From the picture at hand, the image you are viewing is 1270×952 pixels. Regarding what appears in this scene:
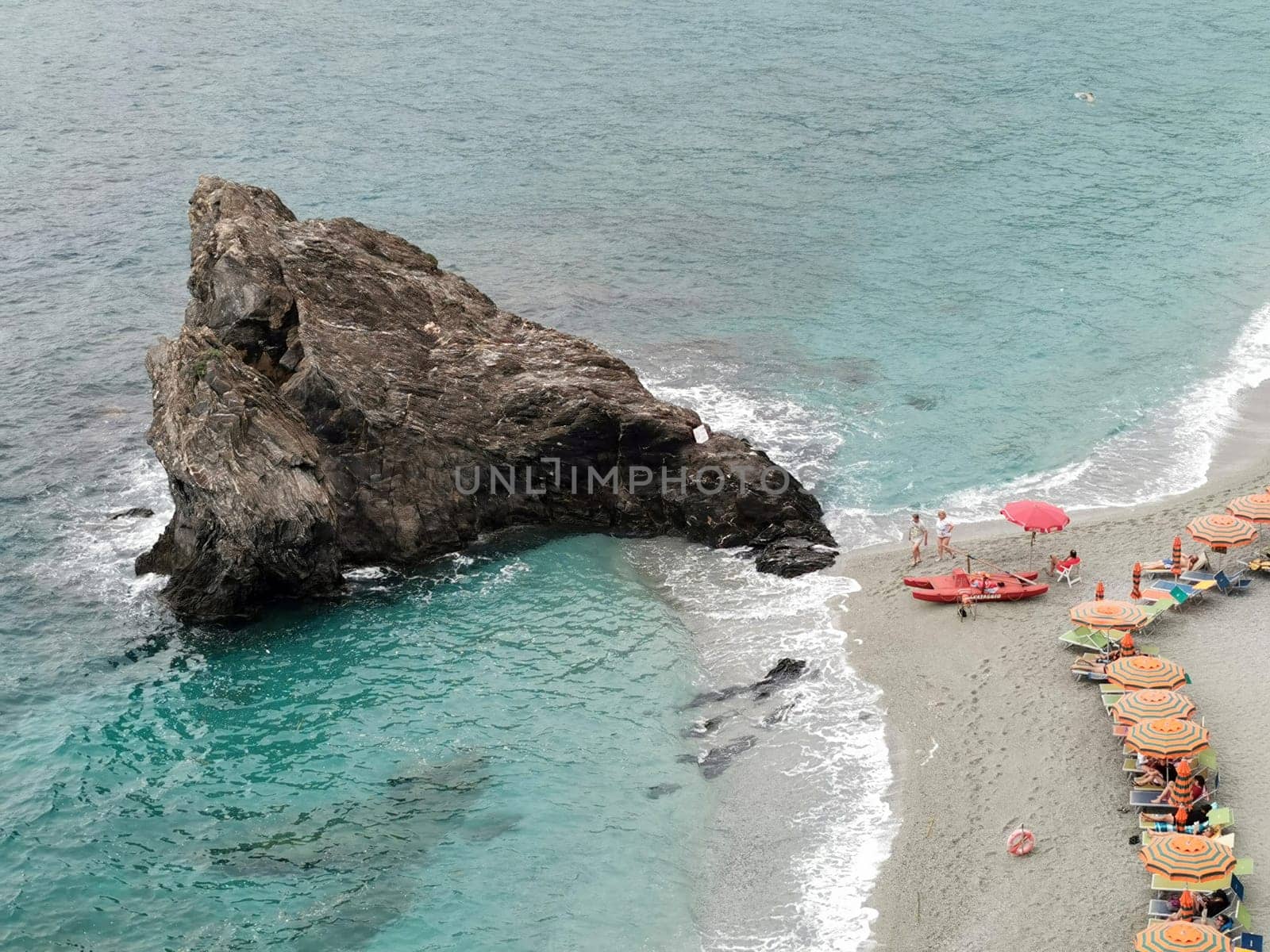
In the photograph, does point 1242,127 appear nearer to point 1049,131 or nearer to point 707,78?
point 1049,131

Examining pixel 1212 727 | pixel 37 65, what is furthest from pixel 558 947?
pixel 37 65

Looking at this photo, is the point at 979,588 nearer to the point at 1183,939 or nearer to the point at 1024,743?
the point at 1024,743

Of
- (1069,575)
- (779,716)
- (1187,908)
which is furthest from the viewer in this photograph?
(1069,575)

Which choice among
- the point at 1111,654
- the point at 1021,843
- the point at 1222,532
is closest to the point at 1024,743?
the point at 1021,843

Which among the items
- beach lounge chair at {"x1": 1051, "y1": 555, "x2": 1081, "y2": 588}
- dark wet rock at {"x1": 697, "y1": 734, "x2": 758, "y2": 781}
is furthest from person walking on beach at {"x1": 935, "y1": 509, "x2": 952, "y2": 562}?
dark wet rock at {"x1": 697, "y1": 734, "x2": 758, "y2": 781}

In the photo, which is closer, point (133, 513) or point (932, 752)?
point (932, 752)

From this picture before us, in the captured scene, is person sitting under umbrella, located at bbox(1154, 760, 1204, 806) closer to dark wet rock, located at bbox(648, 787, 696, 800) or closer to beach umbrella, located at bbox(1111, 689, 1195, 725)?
beach umbrella, located at bbox(1111, 689, 1195, 725)

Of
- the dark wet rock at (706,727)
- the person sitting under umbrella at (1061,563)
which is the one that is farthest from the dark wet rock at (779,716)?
the person sitting under umbrella at (1061,563)
